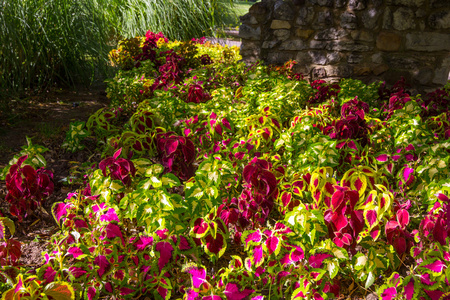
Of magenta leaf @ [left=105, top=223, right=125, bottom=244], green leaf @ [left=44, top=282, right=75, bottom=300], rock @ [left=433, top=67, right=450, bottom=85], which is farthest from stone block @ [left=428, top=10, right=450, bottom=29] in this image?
green leaf @ [left=44, top=282, right=75, bottom=300]

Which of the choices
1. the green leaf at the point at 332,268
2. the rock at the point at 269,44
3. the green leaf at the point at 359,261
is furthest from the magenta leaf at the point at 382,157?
the rock at the point at 269,44

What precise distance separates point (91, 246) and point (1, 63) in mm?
3093

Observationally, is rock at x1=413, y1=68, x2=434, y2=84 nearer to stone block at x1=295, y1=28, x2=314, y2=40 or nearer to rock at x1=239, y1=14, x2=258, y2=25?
stone block at x1=295, y1=28, x2=314, y2=40

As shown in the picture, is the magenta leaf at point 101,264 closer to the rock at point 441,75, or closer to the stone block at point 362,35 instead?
the stone block at point 362,35

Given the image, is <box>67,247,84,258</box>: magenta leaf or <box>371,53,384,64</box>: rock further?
<box>371,53,384,64</box>: rock

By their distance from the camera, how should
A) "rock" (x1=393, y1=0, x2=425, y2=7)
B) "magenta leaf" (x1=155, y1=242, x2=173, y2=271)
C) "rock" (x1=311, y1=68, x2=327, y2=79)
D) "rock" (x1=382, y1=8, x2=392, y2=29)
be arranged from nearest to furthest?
"magenta leaf" (x1=155, y1=242, x2=173, y2=271) < "rock" (x1=393, y1=0, x2=425, y2=7) < "rock" (x1=382, y1=8, x2=392, y2=29) < "rock" (x1=311, y1=68, x2=327, y2=79)

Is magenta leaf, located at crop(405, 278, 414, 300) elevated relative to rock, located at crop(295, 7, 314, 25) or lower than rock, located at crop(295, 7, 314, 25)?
lower

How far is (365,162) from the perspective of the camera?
2.21 metres

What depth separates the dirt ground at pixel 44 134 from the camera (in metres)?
1.93

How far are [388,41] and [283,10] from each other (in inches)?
49.2

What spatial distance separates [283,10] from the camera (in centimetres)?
418

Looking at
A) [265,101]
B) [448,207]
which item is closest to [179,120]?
[265,101]

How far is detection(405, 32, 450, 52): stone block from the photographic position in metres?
3.67

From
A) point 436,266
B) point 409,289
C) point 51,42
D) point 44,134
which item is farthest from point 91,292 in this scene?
point 51,42
